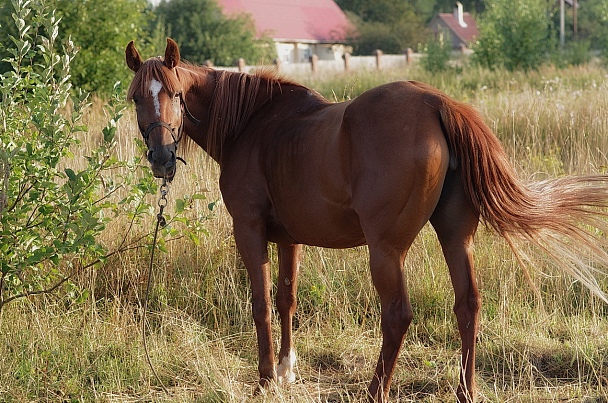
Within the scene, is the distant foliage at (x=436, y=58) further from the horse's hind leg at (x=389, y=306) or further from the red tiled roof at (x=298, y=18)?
the horse's hind leg at (x=389, y=306)

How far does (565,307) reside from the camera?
4.96 metres

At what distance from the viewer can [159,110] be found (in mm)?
3713

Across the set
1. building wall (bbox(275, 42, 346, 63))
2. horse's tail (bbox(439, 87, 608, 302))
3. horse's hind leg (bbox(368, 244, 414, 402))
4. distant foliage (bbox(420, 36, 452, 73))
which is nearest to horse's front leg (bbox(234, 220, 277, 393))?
horse's hind leg (bbox(368, 244, 414, 402))

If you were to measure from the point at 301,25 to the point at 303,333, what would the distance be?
41.8 m

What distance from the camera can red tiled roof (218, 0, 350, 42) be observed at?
42.0 metres

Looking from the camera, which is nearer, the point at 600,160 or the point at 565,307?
the point at 565,307

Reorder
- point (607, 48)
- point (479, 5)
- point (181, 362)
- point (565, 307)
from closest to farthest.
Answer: point (181, 362), point (565, 307), point (607, 48), point (479, 5)

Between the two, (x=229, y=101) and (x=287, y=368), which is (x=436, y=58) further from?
(x=287, y=368)

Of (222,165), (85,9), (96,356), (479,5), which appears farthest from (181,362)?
(479,5)

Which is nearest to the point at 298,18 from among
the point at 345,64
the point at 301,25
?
the point at 301,25

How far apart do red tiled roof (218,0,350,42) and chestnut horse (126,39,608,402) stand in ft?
116

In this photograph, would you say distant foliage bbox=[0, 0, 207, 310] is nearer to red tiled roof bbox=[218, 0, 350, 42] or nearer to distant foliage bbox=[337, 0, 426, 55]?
red tiled roof bbox=[218, 0, 350, 42]

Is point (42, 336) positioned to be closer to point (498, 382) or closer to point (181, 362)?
point (181, 362)

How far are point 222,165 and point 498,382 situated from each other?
1984mm
